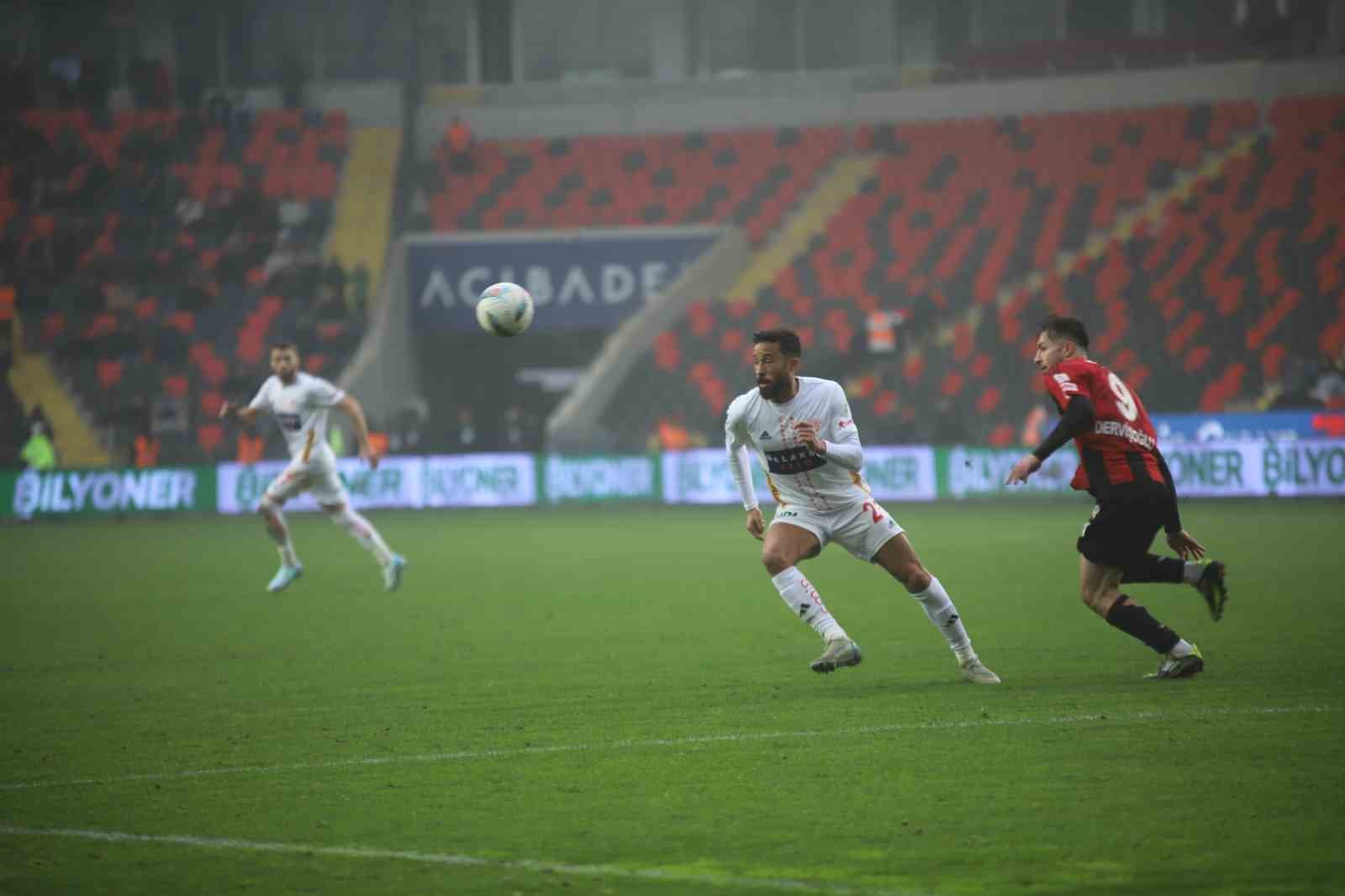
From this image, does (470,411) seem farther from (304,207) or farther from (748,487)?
(748,487)

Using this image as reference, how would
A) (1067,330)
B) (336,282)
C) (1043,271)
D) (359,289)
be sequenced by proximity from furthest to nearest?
(359,289), (336,282), (1043,271), (1067,330)

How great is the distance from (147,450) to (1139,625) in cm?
2861

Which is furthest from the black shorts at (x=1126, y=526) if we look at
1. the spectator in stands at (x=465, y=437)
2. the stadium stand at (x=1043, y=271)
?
the spectator in stands at (x=465, y=437)

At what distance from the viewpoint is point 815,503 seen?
10742mm

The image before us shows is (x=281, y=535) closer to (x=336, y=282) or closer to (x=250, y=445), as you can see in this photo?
(x=250, y=445)

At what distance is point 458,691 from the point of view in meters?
10.9

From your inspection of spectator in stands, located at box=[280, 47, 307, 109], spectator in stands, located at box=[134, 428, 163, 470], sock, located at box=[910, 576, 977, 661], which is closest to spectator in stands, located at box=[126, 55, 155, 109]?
spectator in stands, located at box=[280, 47, 307, 109]

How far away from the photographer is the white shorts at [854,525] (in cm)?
1063

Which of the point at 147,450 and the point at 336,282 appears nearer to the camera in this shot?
the point at 147,450

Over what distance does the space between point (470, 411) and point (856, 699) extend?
120 feet

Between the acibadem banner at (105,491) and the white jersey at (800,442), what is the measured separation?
81.0ft

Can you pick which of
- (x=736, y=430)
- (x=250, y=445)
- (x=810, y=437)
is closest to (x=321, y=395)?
(x=736, y=430)

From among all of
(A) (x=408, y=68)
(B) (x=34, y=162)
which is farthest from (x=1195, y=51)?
(B) (x=34, y=162)

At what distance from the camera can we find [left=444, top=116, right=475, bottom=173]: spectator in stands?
46688 mm
